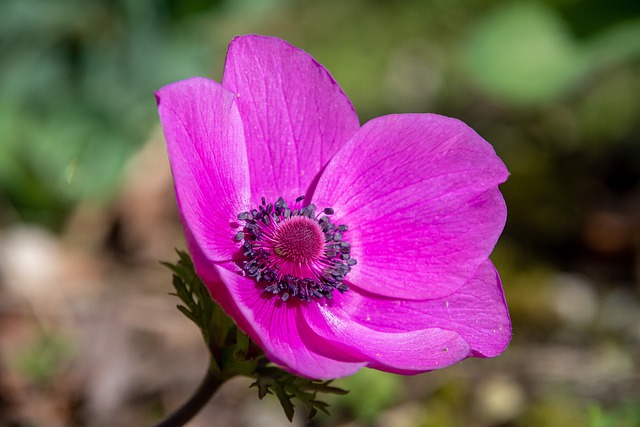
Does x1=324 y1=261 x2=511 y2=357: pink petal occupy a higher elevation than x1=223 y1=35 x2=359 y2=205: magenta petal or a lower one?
lower

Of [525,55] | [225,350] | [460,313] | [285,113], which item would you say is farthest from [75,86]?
[460,313]

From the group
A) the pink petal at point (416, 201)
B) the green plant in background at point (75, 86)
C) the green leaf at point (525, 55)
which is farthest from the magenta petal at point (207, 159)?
the green leaf at point (525, 55)

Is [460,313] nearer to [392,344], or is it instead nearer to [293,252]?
A: [392,344]

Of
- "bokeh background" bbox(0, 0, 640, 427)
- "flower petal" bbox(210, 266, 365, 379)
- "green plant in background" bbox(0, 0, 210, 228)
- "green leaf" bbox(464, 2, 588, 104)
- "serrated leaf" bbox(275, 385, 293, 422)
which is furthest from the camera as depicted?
"green leaf" bbox(464, 2, 588, 104)

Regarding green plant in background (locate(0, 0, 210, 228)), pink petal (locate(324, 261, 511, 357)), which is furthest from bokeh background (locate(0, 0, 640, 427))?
pink petal (locate(324, 261, 511, 357))

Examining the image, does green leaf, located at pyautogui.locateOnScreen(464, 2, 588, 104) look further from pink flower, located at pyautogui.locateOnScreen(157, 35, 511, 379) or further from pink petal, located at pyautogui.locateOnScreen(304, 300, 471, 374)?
pink petal, located at pyautogui.locateOnScreen(304, 300, 471, 374)

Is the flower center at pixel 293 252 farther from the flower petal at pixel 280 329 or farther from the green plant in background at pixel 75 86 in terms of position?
the green plant in background at pixel 75 86

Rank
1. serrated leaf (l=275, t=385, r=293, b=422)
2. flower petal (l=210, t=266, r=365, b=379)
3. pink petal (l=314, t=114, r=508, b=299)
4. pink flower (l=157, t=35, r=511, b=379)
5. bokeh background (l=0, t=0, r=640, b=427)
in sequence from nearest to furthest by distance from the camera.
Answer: flower petal (l=210, t=266, r=365, b=379), serrated leaf (l=275, t=385, r=293, b=422), pink flower (l=157, t=35, r=511, b=379), pink petal (l=314, t=114, r=508, b=299), bokeh background (l=0, t=0, r=640, b=427)
